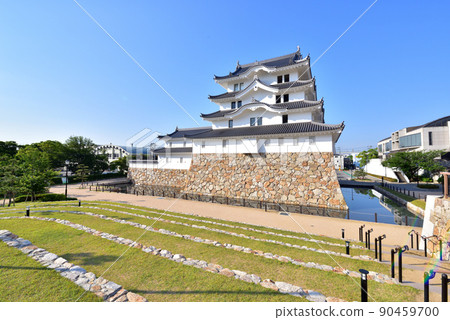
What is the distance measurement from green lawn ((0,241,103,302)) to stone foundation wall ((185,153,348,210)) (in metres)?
15.8

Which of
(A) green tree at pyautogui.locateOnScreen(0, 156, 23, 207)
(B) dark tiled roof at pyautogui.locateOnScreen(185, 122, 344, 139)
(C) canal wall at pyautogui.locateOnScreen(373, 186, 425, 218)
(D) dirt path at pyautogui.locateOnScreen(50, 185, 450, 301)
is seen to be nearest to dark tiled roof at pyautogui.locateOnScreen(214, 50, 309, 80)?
(B) dark tiled roof at pyautogui.locateOnScreen(185, 122, 344, 139)

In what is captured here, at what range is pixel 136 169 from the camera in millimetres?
32781

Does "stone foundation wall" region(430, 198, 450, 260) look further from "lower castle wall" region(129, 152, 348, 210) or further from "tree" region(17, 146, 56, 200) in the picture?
"tree" region(17, 146, 56, 200)

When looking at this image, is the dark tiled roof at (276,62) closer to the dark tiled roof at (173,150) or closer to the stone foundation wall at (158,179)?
the dark tiled roof at (173,150)

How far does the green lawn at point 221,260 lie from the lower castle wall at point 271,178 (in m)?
11.1

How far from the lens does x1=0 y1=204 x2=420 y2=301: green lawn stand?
3.61 m

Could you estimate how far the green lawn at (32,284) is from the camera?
3146mm

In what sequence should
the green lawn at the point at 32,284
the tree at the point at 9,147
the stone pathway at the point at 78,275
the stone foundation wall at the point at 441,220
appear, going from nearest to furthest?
the green lawn at the point at 32,284, the stone pathway at the point at 78,275, the stone foundation wall at the point at 441,220, the tree at the point at 9,147

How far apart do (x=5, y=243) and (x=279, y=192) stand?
55.8ft

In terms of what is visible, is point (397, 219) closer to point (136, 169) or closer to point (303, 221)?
point (303, 221)

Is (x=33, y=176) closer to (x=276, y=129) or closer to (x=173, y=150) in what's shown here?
(x=173, y=150)

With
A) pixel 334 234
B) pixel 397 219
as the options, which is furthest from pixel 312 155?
pixel 334 234

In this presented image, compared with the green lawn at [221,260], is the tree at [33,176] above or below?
above

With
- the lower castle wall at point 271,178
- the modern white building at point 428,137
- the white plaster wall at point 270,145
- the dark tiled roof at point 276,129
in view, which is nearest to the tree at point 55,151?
the lower castle wall at point 271,178
